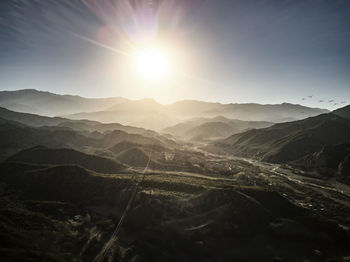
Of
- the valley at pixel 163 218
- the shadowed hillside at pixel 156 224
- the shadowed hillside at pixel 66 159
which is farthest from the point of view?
the shadowed hillside at pixel 66 159

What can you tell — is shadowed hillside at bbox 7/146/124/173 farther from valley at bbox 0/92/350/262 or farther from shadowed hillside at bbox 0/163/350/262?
shadowed hillside at bbox 0/163/350/262

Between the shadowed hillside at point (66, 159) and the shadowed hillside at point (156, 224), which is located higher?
the shadowed hillside at point (66, 159)

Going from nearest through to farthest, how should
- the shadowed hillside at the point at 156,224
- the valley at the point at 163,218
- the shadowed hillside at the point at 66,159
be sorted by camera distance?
the shadowed hillside at the point at 156,224 → the valley at the point at 163,218 → the shadowed hillside at the point at 66,159

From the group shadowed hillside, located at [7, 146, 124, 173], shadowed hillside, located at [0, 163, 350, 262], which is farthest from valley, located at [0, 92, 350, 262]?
shadowed hillside, located at [7, 146, 124, 173]

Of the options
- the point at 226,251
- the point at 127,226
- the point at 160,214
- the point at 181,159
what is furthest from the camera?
the point at 181,159

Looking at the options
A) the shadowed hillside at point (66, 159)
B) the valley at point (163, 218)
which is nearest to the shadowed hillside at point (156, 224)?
the valley at point (163, 218)

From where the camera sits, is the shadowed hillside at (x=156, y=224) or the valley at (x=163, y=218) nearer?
the shadowed hillside at (x=156, y=224)

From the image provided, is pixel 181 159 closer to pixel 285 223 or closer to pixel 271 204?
pixel 271 204

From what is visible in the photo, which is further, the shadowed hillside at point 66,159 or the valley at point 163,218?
the shadowed hillside at point 66,159

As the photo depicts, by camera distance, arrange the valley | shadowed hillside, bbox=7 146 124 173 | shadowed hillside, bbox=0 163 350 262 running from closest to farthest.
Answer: shadowed hillside, bbox=0 163 350 262 → the valley → shadowed hillside, bbox=7 146 124 173

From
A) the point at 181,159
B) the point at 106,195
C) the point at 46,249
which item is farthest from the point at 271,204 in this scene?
the point at 181,159

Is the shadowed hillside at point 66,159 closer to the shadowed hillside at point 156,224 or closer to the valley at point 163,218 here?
the valley at point 163,218
